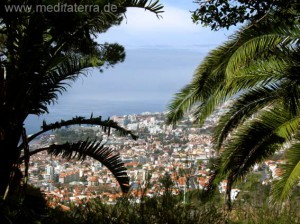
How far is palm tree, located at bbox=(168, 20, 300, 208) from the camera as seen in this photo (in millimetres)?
7270

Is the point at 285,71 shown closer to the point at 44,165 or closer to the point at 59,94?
the point at 59,94

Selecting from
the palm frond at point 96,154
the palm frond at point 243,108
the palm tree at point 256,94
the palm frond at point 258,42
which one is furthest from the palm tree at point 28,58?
the palm frond at point 243,108

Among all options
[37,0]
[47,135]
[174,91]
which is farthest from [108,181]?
[37,0]

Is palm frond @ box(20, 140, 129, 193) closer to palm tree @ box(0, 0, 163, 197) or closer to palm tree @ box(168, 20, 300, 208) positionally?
palm tree @ box(0, 0, 163, 197)

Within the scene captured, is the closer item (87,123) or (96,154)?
(96,154)

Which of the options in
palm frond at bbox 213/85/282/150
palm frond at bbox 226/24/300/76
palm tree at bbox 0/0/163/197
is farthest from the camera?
palm frond at bbox 213/85/282/150

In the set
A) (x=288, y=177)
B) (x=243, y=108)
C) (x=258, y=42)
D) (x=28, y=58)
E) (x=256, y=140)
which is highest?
(x=258, y=42)

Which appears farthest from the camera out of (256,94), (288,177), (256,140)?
(256,94)

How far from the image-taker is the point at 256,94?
26.4 feet

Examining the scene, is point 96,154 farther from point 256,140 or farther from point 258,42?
point 258,42

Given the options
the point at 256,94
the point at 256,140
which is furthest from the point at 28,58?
the point at 256,94

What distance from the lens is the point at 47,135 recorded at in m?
7.20

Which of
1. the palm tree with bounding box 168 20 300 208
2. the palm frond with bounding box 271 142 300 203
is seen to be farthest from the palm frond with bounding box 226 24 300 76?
the palm frond with bounding box 271 142 300 203

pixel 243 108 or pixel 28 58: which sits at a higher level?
pixel 28 58
